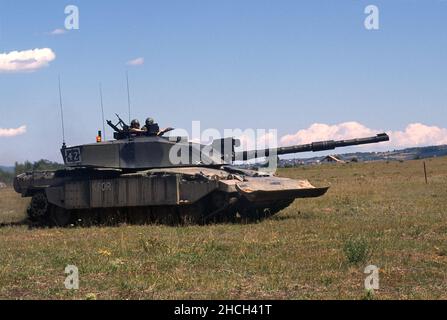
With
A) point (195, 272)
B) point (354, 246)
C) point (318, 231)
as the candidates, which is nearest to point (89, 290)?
point (195, 272)

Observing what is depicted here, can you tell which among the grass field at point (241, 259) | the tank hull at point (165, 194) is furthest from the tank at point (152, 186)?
the grass field at point (241, 259)

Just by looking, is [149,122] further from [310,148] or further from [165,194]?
[310,148]

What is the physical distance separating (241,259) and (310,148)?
993 centimetres

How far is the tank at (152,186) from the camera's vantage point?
17297 millimetres

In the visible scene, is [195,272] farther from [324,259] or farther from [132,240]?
[132,240]

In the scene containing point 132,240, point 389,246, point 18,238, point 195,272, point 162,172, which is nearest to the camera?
point 195,272

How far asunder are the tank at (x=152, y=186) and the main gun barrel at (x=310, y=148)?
0.34 metres

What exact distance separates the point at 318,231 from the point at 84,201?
22.5 ft

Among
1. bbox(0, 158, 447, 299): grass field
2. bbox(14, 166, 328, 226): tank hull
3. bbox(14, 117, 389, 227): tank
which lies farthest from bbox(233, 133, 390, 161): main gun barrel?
bbox(0, 158, 447, 299): grass field

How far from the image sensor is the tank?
56.7ft

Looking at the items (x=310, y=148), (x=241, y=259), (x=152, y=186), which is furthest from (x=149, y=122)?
(x=241, y=259)

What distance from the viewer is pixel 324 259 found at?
10.6 metres

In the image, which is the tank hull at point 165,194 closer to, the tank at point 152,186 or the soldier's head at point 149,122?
the tank at point 152,186

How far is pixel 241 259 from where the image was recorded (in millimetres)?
10898
